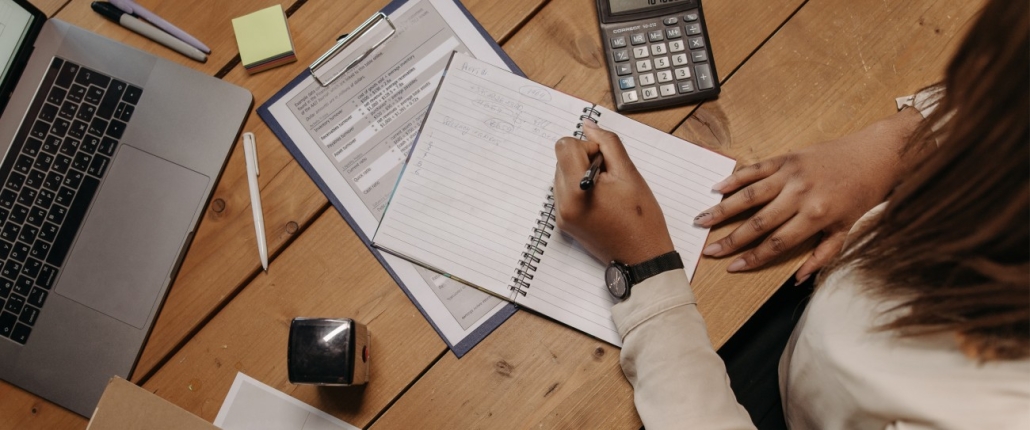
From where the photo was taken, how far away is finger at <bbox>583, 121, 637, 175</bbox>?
26.4 inches

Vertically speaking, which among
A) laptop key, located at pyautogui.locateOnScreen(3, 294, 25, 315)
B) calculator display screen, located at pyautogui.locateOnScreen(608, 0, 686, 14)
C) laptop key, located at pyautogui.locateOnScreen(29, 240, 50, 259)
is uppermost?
calculator display screen, located at pyautogui.locateOnScreen(608, 0, 686, 14)

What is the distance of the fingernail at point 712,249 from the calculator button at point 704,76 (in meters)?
0.18

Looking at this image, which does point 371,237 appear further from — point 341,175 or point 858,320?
point 858,320

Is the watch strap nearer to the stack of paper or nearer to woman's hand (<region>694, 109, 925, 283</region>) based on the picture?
woman's hand (<region>694, 109, 925, 283</region>)

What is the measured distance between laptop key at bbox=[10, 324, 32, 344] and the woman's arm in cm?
61

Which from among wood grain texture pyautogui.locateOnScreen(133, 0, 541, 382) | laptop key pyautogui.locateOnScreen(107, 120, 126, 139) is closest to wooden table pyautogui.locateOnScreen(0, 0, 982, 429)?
wood grain texture pyautogui.locateOnScreen(133, 0, 541, 382)

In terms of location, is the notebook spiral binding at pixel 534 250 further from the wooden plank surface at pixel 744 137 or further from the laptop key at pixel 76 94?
the laptop key at pixel 76 94

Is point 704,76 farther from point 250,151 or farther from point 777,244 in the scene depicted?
point 250,151

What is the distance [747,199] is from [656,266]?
13 centimetres

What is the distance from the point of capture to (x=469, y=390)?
26.8 inches

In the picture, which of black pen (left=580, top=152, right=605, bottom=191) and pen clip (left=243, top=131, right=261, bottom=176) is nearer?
black pen (left=580, top=152, right=605, bottom=191)

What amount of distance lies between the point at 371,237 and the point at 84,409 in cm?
36

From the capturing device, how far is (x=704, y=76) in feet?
2.32

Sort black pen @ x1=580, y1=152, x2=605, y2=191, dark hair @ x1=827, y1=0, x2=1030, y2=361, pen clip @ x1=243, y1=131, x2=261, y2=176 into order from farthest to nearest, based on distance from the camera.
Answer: pen clip @ x1=243, y1=131, x2=261, y2=176, black pen @ x1=580, y1=152, x2=605, y2=191, dark hair @ x1=827, y1=0, x2=1030, y2=361
